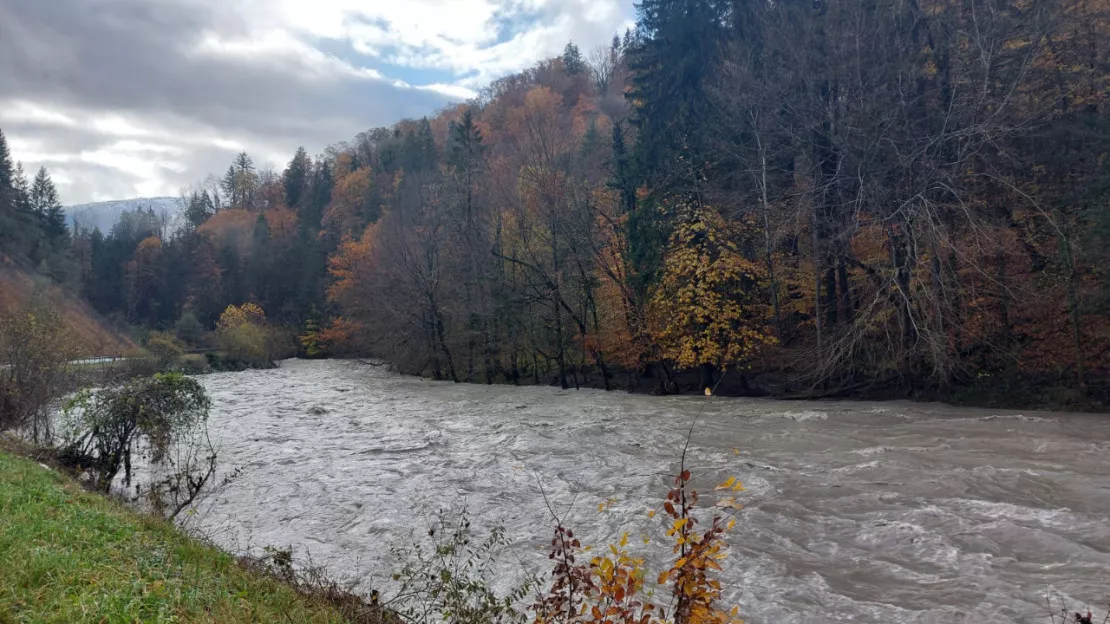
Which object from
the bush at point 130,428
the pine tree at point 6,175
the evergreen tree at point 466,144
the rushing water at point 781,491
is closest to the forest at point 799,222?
the rushing water at point 781,491

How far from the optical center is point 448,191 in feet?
111

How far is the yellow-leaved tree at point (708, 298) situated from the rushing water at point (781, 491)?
3328 millimetres

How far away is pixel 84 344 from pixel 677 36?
24.7m

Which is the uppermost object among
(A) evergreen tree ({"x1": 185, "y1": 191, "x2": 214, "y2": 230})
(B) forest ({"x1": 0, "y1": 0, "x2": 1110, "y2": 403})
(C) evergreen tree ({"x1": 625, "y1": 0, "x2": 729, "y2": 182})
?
(A) evergreen tree ({"x1": 185, "y1": 191, "x2": 214, "y2": 230})

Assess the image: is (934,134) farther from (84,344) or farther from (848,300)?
(84,344)

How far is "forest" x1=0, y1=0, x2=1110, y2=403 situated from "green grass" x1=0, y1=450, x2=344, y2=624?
15657 mm

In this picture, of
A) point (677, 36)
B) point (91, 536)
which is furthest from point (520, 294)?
point (91, 536)

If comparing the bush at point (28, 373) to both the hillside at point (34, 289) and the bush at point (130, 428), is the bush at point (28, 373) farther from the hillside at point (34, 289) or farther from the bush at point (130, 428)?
the hillside at point (34, 289)

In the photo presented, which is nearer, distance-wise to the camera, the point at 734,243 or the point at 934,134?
the point at 934,134

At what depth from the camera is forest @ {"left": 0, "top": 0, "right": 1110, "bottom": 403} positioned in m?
16.3

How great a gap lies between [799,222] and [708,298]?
383 centimetres

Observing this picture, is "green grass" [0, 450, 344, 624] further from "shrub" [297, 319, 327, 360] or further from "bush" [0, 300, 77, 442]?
"shrub" [297, 319, 327, 360]

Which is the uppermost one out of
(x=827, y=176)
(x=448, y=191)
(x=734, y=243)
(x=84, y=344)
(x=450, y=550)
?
(x=448, y=191)

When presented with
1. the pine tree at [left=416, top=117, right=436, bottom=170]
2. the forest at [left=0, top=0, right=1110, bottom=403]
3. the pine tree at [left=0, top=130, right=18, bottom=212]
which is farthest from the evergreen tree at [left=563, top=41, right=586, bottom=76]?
the pine tree at [left=0, top=130, right=18, bottom=212]
